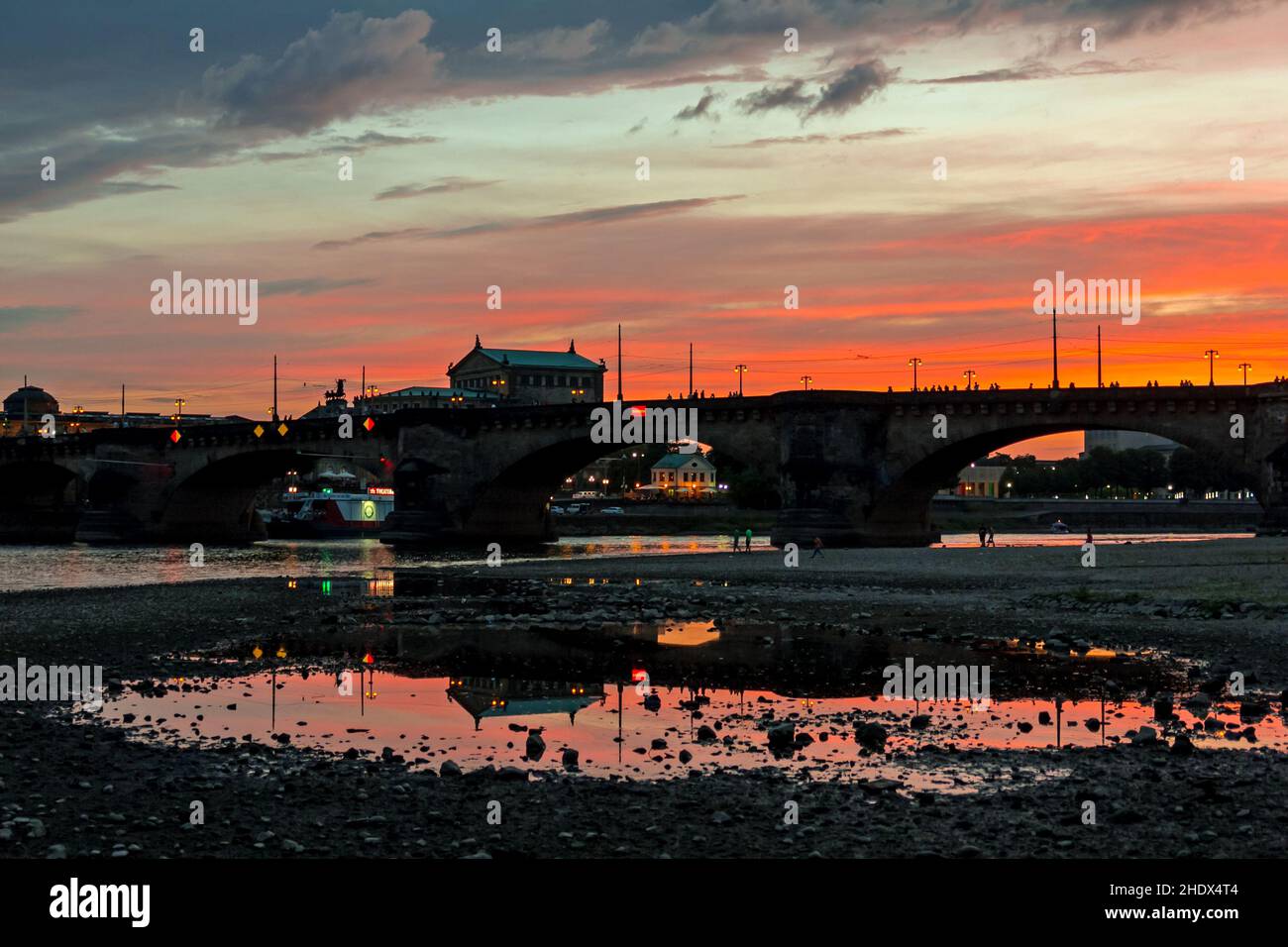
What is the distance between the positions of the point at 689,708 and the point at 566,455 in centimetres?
8065

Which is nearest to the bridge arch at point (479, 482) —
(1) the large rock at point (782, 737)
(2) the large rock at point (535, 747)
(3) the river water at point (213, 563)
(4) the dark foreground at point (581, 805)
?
(3) the river water at point (213, 563)

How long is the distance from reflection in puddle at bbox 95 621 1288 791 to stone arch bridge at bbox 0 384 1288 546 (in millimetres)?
53856

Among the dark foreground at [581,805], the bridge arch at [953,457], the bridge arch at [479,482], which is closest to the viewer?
the dark foreground at [581,805]

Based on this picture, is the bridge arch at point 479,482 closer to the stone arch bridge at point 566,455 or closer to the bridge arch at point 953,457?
the stone arch bridge at point 566,455

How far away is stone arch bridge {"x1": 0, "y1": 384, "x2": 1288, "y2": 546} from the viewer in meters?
74.9

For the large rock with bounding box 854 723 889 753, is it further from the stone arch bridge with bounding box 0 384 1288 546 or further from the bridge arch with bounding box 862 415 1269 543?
the stone arch bridge with bounding box 0 384 1288 546

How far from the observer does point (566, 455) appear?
324ft

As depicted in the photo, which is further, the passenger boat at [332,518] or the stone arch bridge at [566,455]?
the passenger boat at [332,518]

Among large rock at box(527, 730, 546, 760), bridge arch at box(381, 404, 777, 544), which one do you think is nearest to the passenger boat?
bridge arch at box(381, 404, 777, 544)

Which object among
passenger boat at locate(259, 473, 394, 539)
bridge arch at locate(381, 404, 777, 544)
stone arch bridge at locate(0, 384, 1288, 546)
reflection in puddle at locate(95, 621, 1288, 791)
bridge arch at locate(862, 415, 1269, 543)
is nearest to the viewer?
reflection in puddle at locate(95, 621, 1288, 791)

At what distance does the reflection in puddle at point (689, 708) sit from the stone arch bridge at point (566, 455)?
53.9 meters

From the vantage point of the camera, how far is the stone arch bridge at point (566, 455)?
74.9m

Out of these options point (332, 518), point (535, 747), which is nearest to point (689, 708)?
point (535, 747)
